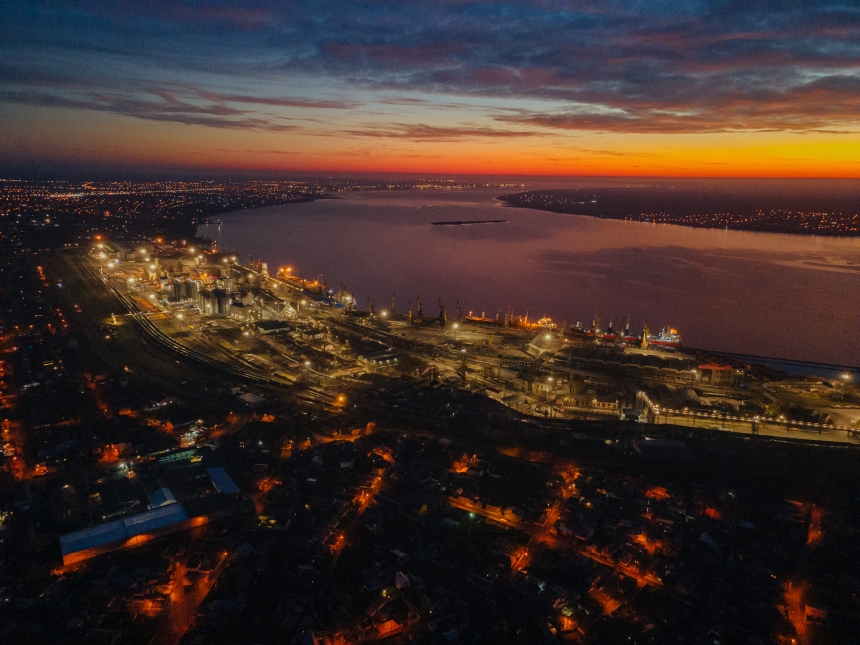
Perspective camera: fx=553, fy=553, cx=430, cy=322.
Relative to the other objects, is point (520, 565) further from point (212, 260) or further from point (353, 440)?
point (212, 260)

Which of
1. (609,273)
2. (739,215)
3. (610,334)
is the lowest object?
(610,334)

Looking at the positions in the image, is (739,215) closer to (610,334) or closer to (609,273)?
(609,273)

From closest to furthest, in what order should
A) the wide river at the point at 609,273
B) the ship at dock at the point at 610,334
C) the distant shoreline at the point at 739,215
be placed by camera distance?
the ship at dock at the point at 610,334, the wide river at the point at 609,273, the distant shoreline at the point at 739,215

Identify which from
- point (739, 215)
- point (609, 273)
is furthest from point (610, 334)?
point (739, 215)

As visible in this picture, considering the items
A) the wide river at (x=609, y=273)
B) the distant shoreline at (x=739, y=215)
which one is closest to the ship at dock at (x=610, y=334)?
the wide river at (x=609, y=273)

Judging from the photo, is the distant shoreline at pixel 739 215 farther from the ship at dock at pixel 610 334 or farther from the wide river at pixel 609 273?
the ship at dock at pixel 610 334

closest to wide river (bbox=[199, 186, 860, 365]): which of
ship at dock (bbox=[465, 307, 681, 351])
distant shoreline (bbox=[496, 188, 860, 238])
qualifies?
ship at dock (bbox=[465, 307, 681, 351])

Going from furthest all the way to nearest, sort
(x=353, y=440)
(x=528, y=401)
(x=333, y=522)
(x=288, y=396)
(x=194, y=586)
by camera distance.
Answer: (x=528, y=401)
(x=288, y=396)
(x=353, y=440)
(x=333, y=522)
(x=194, y=586)

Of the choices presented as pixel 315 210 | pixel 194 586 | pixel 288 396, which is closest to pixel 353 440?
pixel 288 396
